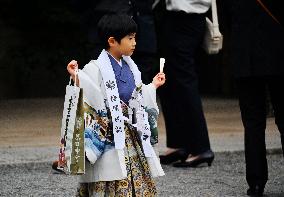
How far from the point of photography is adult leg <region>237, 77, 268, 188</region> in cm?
564

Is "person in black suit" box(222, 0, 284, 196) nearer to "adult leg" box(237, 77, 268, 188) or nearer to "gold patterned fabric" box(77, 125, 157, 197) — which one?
"adult leg" box(237, 77, 268, 188)

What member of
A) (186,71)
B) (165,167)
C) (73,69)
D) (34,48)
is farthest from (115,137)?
(34,48)

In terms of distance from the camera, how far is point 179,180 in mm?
6504

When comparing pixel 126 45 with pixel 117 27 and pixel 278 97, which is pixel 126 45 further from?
pixel 278 97

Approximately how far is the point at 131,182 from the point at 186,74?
9.03 ft

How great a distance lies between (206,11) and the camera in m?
7.06

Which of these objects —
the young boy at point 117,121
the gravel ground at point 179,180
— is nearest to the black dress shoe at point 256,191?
the gravel ground at point 179,180

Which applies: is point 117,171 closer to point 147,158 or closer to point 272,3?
point 147,158

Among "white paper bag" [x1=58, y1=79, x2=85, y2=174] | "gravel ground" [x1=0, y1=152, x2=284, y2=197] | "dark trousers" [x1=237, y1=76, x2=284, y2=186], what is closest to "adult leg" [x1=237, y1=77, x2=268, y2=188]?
"dark trousers" [x1=237, y1=76, x2=284, y2=186]

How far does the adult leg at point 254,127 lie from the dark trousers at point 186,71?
1331mm

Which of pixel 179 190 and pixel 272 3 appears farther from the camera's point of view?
pixel 179 190

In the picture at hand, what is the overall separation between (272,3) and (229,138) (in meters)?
3.69

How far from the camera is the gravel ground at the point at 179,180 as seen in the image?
6000mm

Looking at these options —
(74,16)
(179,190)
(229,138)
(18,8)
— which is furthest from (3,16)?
(179,190)
